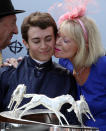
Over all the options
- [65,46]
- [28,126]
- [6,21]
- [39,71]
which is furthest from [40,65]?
[28,126]

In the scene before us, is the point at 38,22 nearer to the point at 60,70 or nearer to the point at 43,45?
the point at 43,45

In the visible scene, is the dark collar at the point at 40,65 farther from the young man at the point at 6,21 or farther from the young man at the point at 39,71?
the young man at the point at 6,21

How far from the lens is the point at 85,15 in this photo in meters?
1.51

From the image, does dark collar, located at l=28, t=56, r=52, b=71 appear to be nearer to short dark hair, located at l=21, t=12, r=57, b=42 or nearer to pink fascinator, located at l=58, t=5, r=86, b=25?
short dark hair, located at l=21, t=12, r=57, b=42

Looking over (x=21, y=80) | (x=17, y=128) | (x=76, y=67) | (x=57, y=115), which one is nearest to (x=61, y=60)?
(x=76, y=67)

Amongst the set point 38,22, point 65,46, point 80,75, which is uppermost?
point 38,22

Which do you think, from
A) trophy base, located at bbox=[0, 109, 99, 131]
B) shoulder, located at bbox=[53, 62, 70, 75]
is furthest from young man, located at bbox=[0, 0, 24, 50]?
trophy base, located at bbox=[0, 109, 99, 131]

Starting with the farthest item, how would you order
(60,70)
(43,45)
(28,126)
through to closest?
(60,70)
(43,45)
(28,126)

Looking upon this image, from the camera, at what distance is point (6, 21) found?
1406mm

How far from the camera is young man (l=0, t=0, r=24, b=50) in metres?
1.37

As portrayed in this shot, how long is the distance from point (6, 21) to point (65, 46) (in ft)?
1.03

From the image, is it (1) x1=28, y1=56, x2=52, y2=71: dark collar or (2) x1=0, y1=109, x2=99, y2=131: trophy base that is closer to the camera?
(2) x1=0, y1=109, x2=99, y2=131: trophy base

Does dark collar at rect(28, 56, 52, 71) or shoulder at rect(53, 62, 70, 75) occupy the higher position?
dark collar at rect(28, 56, 52, 71)

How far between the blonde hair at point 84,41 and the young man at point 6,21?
0.81 ft
